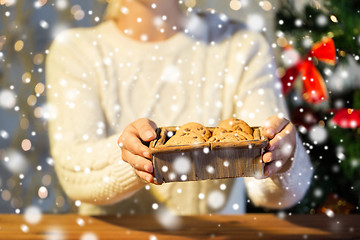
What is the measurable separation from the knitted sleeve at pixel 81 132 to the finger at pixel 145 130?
14 cm

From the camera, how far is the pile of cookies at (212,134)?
0.53 meters

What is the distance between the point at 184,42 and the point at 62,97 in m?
0.29

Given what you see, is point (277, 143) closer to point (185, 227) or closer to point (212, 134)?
point (212, 134)

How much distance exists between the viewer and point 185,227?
0.69 m

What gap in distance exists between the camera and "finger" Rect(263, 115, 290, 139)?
0.54 m

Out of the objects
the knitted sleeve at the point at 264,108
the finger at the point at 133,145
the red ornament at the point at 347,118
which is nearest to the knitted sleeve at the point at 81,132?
the finger at the point at 133,145

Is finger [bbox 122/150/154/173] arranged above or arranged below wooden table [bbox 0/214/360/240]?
above

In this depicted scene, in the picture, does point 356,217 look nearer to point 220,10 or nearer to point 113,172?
point 113,172

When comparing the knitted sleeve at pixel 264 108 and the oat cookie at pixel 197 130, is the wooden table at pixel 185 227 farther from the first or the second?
the oat cookie at pixel 197 130

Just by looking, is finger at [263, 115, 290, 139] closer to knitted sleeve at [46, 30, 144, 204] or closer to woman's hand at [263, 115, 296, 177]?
woman's hand at [263, 115, 296, 177]

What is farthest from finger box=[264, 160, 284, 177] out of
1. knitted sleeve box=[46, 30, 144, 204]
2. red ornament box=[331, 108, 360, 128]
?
red ornament box=[331, 108, 360, 128]

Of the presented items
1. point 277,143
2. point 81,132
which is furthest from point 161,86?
point 277,143

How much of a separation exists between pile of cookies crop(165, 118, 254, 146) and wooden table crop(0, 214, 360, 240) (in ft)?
0.56

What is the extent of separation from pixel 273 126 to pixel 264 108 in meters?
0.29
